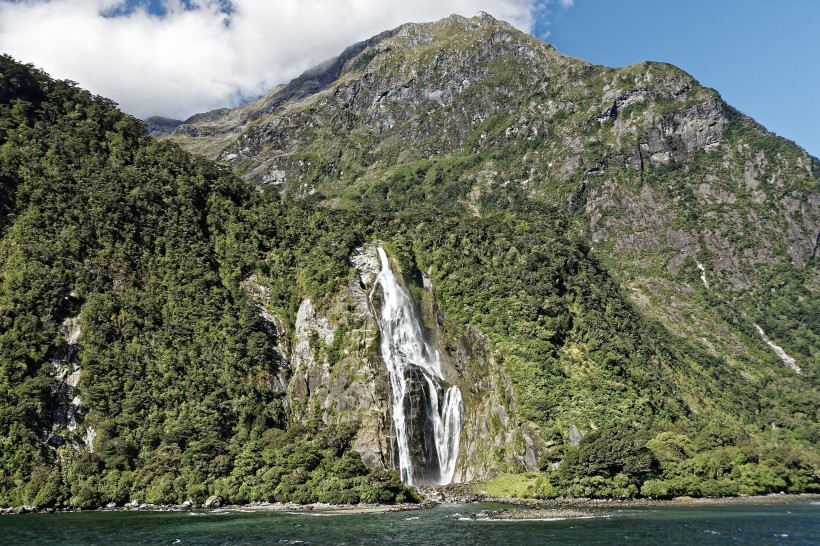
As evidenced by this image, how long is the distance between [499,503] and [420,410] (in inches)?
840

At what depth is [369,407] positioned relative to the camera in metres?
90.2

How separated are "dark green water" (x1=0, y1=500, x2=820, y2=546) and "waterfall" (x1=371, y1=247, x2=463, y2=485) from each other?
2097 cm

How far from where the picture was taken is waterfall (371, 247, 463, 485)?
8738cm

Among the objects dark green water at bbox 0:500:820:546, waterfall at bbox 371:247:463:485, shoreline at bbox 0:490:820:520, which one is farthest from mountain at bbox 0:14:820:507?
dark green water at bbox 0:500:820:546

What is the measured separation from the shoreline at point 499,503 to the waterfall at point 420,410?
10.8m

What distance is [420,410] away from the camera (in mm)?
90875

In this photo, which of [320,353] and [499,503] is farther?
[320,353]

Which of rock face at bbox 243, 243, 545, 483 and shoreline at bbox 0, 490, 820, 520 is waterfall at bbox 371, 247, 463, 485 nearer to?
rock face at bbox 243, 243, 545, 483

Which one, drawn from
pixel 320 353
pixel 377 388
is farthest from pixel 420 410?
pixel 320 353

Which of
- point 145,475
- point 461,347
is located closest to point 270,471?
point 145,475

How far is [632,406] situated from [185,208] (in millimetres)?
87444

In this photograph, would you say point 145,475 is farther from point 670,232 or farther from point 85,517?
point 670,232

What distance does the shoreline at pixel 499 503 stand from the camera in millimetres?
65250

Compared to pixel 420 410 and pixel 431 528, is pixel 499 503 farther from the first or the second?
pixel 420 410
